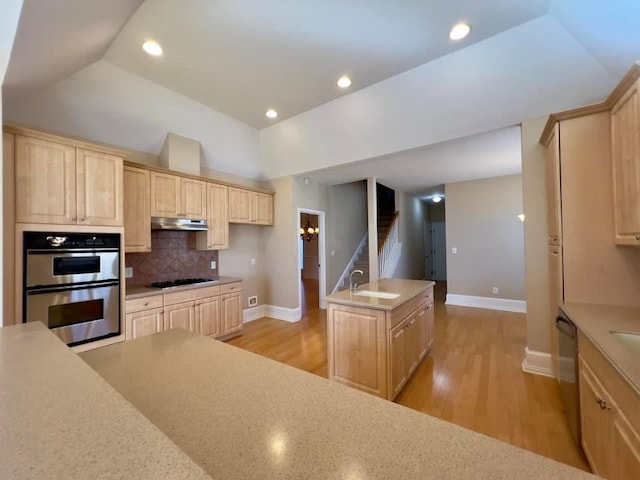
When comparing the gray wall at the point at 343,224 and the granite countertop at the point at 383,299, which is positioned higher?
the gray wall at the point at 343,224

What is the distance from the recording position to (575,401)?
175cm

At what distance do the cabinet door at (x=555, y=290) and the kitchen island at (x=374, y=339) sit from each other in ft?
3.73

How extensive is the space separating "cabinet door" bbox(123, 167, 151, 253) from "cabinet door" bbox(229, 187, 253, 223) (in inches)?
47.4

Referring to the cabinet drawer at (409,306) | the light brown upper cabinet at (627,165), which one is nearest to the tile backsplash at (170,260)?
the cabinet drawer at (409,306)

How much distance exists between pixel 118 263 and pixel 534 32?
4.45 metres

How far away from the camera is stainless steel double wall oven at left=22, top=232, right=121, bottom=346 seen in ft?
7.50

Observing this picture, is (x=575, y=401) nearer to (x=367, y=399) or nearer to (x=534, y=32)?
(x=367, y=399)

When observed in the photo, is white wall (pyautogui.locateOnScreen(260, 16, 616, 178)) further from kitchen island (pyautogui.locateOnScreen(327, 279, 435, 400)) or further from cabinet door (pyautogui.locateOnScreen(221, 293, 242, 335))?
cabinet door (pyautogui.locateOnScreen(221, 293, 242, 335))

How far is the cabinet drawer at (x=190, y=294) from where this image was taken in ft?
10.7

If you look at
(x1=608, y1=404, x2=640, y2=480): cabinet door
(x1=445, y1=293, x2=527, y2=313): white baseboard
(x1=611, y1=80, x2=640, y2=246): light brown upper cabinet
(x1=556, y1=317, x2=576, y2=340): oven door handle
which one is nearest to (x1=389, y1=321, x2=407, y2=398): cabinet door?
(x1=556, y1=317, x2=576, y2=340): oven door handle

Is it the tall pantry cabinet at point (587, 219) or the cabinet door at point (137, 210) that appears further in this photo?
the cabinet door at point (137, 210)

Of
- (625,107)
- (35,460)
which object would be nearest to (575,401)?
(625,107)

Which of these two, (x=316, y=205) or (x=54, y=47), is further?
(x=316, y=205)

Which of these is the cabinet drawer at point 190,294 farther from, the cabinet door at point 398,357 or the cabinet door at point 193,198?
the cabinet door at point 398,357
